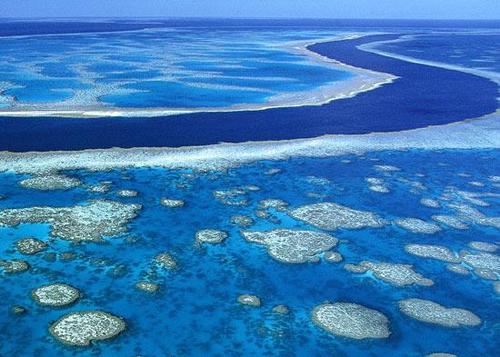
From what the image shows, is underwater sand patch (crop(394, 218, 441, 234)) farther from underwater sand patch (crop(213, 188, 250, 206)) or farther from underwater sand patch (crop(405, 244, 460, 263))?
underwater sand patch (crop(213, 188, 250, 206))

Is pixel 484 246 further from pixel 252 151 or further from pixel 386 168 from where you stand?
pixel 252 151

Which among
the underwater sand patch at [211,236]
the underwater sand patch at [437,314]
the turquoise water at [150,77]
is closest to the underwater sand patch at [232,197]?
the underwater sand patch at [211,236]

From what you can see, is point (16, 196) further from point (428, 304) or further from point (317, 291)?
point (428, 304)

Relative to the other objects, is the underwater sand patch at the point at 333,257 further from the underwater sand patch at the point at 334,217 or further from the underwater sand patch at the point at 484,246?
the underwater sand patch at the point at 484,246

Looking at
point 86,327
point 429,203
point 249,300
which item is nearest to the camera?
point 86,327

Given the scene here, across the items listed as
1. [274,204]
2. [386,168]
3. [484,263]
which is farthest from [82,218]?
[386,168]
